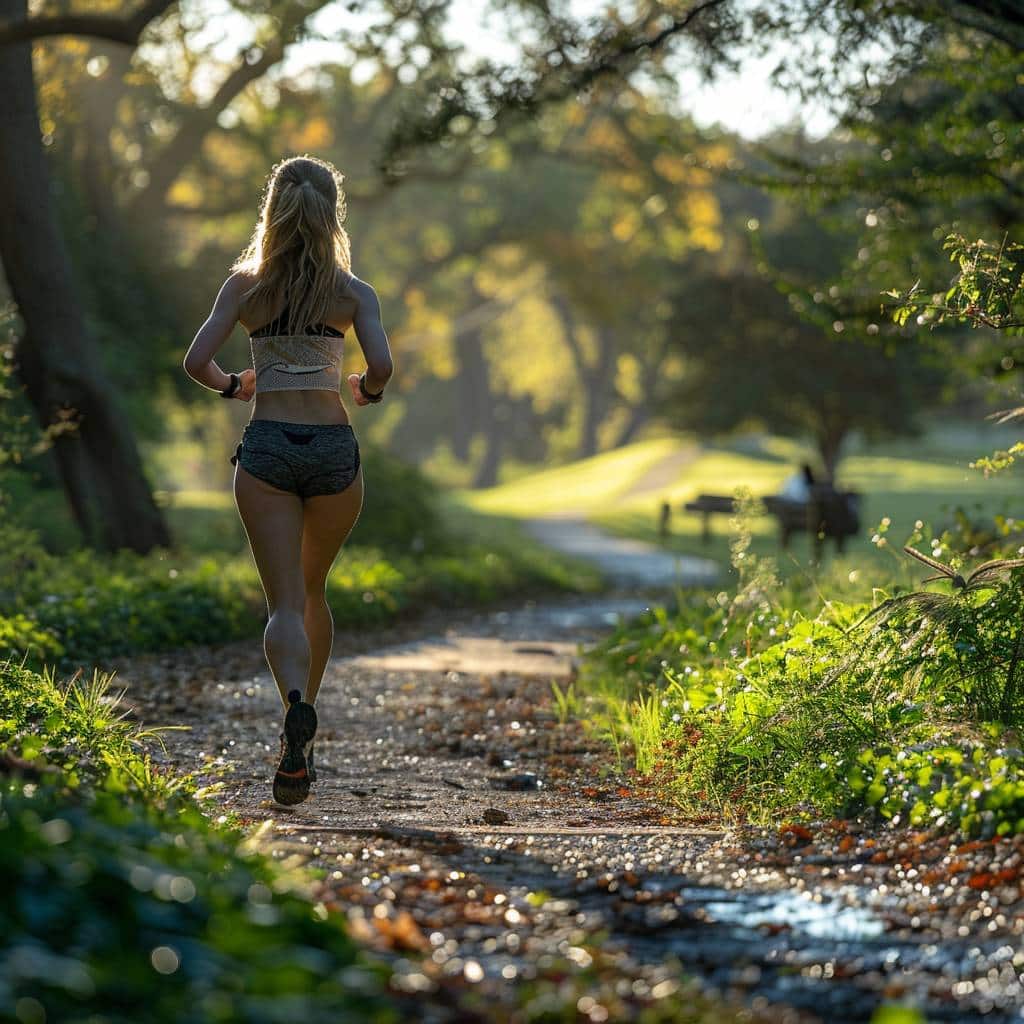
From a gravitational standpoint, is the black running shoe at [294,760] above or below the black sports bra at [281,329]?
below

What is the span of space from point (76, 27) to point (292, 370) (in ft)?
18.8

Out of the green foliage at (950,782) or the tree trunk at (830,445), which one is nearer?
the green foliage at (950,782)

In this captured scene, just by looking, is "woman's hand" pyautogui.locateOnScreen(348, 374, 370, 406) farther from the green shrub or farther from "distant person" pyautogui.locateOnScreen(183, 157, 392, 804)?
the green shrub

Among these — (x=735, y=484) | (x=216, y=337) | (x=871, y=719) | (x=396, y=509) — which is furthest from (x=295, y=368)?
(x=735, y=484)

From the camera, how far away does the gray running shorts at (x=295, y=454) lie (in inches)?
208

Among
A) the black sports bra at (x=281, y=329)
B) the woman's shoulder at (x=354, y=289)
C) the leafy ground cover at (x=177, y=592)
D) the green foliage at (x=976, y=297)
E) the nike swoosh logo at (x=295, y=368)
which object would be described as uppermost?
the green foliage at (x=976, y=297)

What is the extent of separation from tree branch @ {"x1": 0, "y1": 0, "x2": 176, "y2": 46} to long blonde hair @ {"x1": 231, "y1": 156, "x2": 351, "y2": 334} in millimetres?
5339

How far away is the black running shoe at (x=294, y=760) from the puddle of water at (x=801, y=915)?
5.28 feet

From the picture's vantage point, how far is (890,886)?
4.19 meters

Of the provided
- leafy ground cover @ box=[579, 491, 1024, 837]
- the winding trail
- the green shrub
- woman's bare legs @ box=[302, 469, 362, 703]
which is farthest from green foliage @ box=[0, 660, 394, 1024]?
the green shrub

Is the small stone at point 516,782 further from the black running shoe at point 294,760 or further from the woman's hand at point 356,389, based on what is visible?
the woman's hand at point 356,389

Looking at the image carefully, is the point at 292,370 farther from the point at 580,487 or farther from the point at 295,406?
the point at 580,487

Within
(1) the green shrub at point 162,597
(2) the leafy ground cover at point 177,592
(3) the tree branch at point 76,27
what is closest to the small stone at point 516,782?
(2) the leafy ground cover at point 177,592

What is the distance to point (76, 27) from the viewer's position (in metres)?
9.95
